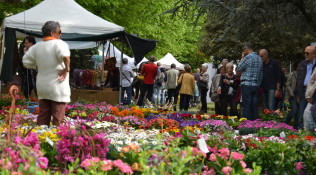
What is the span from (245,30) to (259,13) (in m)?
0.61

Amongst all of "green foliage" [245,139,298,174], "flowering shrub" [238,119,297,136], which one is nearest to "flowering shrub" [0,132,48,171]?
"green foliage" [245,139,298,174]

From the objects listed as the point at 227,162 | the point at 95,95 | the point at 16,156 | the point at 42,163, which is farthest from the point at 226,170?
the point at 95,95

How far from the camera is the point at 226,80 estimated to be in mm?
14023

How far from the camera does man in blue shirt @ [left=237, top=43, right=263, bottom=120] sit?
11766 millimetres

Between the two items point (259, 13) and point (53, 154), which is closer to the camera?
point (53, 154)

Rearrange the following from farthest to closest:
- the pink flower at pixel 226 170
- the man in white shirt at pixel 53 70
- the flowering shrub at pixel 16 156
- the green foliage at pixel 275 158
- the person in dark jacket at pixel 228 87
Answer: the person in dark jacket at pixel 228 87, the man in white shirt at pixel 53 70, the green foliage at pixel 275 158, the pink flower at pixel 226 170, the flowering shrub at pixel 16 156

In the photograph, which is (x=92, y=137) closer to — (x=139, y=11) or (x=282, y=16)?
(x=282, y=16)

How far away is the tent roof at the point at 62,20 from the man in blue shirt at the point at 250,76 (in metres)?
3.99

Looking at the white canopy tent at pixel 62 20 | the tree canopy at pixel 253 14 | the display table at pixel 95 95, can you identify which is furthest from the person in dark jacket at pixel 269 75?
the display table at pixel 95 95

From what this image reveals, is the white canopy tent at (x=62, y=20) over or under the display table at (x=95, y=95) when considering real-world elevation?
over

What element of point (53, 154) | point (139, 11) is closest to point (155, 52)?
point (139, 11)

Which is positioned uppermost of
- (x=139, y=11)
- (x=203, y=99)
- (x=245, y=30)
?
(x=139, y=11)

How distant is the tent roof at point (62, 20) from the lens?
1333 cm

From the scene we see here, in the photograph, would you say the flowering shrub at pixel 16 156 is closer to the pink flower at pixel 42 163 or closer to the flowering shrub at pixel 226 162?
the pink flower at pixel 42 163
